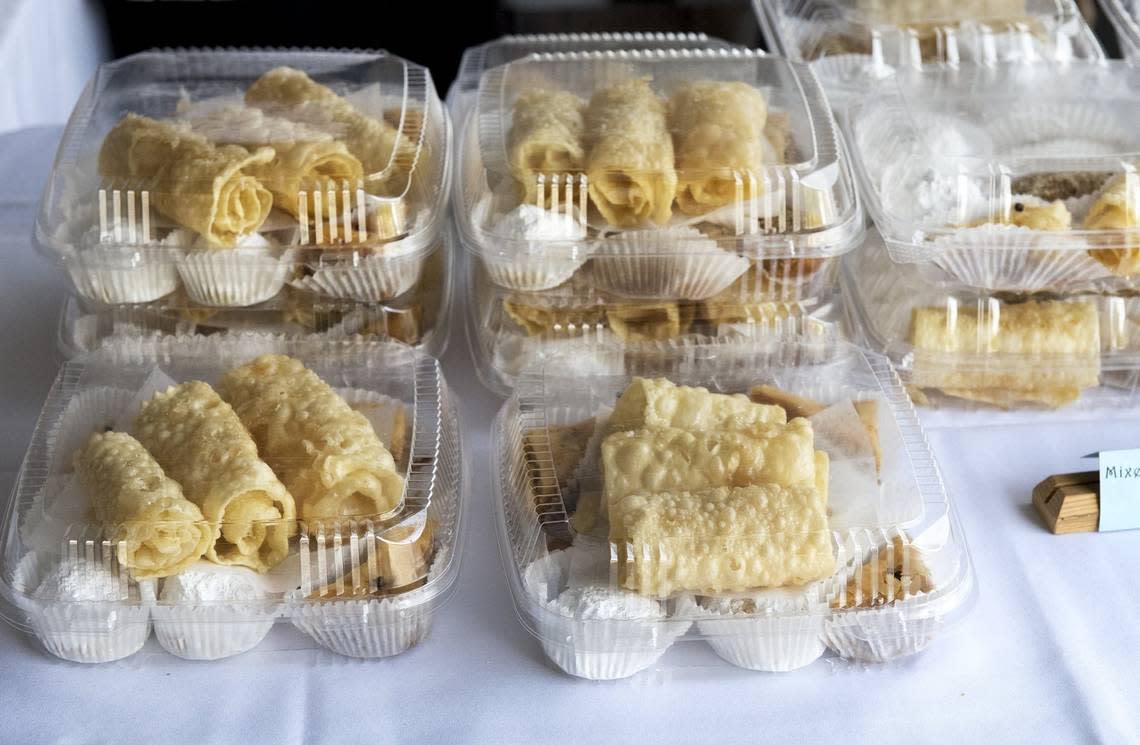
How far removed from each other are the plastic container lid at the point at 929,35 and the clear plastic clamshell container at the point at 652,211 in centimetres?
47

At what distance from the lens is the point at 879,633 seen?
1261 mm

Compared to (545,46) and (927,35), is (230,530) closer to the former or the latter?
(545,46)

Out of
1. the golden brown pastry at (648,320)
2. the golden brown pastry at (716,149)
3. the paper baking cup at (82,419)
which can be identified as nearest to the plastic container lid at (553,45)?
the golden brown pastry at (716,149)

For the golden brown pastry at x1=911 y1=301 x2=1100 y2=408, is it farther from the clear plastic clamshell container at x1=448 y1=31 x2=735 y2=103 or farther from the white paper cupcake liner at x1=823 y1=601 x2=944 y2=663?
the clear plastic clamshell container at x1=448 y1=31 x2=735 y2=103

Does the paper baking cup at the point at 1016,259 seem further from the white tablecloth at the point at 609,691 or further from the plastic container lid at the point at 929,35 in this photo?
the plastic container lid at the point at 929,35

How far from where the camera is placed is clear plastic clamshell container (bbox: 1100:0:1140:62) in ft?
7.27

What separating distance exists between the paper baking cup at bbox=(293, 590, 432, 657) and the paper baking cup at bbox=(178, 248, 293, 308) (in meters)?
0.51

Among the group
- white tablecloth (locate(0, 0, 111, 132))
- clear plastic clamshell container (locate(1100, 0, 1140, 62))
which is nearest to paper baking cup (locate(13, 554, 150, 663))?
white tablecloth (locate(0, 0, 111, 132))

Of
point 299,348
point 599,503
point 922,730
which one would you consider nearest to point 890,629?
point 922,730

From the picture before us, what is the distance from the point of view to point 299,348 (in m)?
1.56

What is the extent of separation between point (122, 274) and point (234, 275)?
5.7 inches

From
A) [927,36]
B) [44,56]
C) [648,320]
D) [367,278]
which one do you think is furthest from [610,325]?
[44,56]

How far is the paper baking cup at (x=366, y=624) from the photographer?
1.25 m

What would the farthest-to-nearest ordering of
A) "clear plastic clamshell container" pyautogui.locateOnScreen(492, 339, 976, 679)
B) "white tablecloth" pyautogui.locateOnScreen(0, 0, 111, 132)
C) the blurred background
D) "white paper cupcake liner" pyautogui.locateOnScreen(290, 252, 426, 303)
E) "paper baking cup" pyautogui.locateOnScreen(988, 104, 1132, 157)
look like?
the blurred background → "white tablecloth" pyautogui.locateOnScreen(0, 0, 111, 132) → "paper baking cup" pyautogui.locateOnScreen(988, 104, 1132, 157) → "white paper cupcake liner" pyautogui.locateOnScreen(290, 252, 426, 303) → "clear plastic clamshell container" pyautogui.locateOnScreen(492, 339, 976, 679)
